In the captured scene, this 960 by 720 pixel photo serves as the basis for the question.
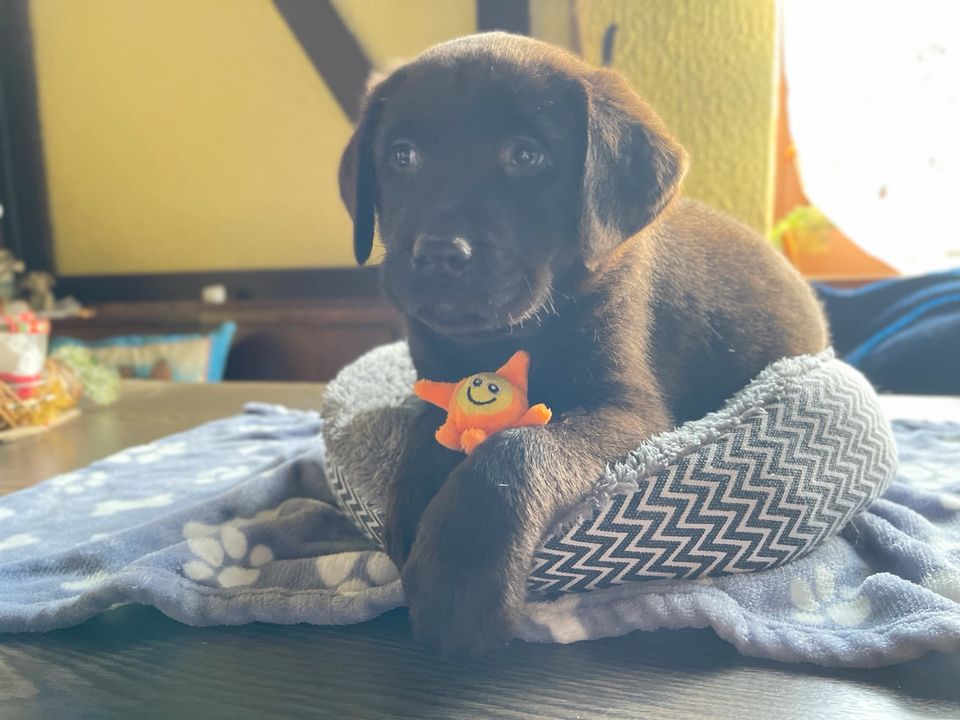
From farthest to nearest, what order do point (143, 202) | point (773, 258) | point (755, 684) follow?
point (143, 202), point (773, 258), point (755, 684)

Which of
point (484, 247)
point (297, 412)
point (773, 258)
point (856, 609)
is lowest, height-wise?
point (297, 412)

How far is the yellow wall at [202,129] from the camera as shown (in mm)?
3279

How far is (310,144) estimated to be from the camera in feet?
11.3

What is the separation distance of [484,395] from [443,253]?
18 cm

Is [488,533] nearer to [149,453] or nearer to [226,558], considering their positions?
[226,558]

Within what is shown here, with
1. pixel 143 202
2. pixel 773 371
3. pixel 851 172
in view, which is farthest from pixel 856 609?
pixel 143 202

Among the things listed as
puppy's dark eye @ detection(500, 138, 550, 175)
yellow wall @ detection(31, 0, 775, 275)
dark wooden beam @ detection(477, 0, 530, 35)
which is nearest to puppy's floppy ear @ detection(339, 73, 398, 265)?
puppy's dark eye @ detection(500, 138, 550, 175)

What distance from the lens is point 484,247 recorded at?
0.84 meters

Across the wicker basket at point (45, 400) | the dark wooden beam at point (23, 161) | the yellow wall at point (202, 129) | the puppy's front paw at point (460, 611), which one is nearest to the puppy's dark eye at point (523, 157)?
the puppy's front paw at point (460, 611)

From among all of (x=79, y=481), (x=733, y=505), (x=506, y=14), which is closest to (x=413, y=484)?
(x=733, y=505)

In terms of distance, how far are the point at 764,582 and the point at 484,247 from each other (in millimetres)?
450

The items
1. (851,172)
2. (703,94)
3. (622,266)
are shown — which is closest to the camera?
(622,266)

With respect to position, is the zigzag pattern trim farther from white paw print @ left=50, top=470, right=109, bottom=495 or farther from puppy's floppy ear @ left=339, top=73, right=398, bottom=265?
white paw print @ left=50, top=470, right=109, bottom=495

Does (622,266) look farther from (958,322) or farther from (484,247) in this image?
(958,322)
